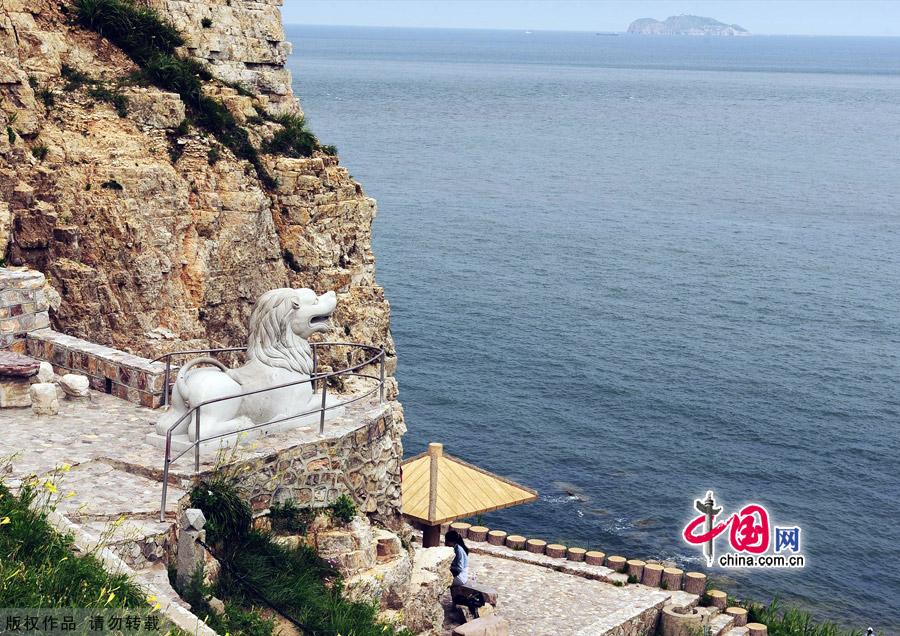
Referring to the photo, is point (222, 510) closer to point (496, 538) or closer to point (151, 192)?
point (151, 192)

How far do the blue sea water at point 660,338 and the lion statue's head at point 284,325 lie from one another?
22.4 m

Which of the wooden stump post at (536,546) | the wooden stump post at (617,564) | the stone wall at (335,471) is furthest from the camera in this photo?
the wooden stump post at (536,546)

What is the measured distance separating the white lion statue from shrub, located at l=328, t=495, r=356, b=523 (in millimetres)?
1062

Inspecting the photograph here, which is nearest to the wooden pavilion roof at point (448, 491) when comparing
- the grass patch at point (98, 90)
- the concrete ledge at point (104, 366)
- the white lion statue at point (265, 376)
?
the concrete ledge at point (104, 366)

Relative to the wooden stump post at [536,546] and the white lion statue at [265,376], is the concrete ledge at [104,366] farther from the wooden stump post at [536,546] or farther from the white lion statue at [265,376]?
the wooden stump post at [536,546]

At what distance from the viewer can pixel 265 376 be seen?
1379cm

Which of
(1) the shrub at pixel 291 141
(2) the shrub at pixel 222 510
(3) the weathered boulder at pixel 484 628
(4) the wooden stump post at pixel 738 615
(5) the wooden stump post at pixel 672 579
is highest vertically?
(1) the shrub at pixel 291 141

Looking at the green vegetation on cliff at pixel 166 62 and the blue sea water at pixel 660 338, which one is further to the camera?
the blue sea water at pixel 660 338

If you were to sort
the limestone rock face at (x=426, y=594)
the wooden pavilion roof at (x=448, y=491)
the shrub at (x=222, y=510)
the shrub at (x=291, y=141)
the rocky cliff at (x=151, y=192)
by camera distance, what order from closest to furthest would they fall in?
the shrub at (x=222, y=510)
the limestone rock face at (x=426, y=594)
the rocky cliff at (x=151, y=192)
the wooden pavilion roof at (x=448, y=491)
the shrub at (x=291, y=141)

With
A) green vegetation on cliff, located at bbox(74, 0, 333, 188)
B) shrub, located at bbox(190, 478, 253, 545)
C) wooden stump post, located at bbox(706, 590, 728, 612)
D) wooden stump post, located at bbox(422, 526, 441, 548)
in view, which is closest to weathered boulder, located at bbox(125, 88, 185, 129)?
green vegetation on cliff, located at bbox(74, 0, 333, 188)

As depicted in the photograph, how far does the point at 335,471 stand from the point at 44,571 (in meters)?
4.58

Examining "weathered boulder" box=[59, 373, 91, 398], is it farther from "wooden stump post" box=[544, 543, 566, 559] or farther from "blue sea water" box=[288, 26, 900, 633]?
"blue sea water" box=[288, 26, 900, 633]

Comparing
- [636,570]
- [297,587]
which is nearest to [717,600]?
[636,570]

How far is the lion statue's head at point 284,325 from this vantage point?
549 inches
